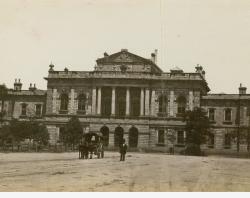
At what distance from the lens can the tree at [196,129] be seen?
132ft

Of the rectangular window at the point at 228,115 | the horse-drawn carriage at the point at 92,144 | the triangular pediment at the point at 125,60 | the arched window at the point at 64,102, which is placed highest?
the triangular pediment at the point at 125,60

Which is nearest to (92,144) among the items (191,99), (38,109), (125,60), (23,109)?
(125,60)

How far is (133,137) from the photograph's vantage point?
49.5m

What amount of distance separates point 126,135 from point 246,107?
1109cm

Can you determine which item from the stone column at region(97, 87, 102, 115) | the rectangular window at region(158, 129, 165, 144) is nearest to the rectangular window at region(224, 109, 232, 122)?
the rectangular window at region(158, 129, 165, 144)

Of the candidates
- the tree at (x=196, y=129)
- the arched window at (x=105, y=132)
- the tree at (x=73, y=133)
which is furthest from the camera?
the arched window at (x=105, y=132)

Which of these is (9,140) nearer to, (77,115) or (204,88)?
(77,115)

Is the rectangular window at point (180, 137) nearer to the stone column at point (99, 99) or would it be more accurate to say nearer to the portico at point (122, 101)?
the portico at point (122, 101)

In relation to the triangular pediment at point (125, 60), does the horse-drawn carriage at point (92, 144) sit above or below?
below

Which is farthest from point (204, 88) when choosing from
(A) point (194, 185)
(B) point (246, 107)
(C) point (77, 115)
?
(A) point (194, 185)

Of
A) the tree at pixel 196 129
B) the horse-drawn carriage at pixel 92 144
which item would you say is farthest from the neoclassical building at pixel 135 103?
the horse-drawn carriage at pixel 92 144

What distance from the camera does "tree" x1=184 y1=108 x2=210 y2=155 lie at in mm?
40156

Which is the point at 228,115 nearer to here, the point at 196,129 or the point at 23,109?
the point at 196,129

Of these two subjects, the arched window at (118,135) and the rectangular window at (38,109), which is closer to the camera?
the arched window at (118,135)
